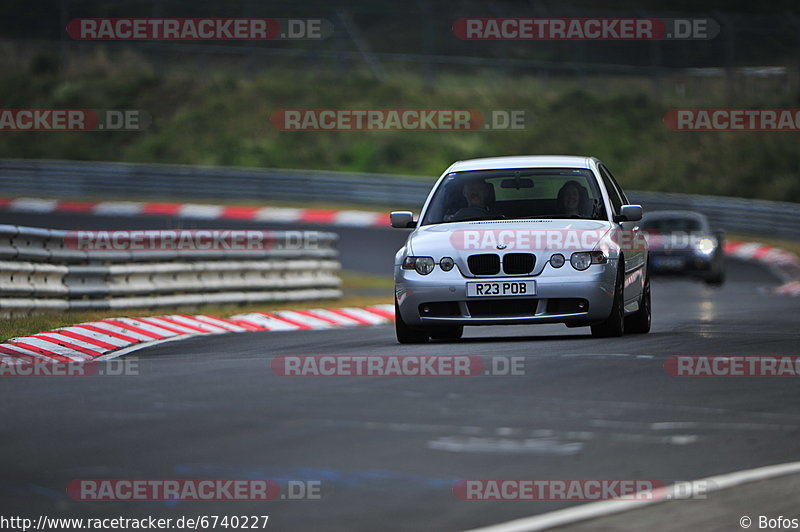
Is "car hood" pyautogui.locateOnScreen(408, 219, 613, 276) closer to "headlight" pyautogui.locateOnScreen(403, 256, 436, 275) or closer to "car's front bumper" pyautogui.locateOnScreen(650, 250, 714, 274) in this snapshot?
"headlight" pyautogui.locateOnScreen(403, 256, 436, 275)

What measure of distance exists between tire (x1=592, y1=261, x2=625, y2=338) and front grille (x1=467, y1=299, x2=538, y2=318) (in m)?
0.72

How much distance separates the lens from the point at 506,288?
1176 cm

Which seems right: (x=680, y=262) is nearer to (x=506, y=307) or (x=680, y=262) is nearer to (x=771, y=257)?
(x=771, y=257)

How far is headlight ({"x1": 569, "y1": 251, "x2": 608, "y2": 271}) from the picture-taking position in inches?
467

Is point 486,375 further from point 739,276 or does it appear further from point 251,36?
point 251,36

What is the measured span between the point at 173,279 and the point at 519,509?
12940mm

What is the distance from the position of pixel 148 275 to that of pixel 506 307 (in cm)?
704

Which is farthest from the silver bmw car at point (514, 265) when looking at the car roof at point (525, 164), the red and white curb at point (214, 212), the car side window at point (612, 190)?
the red and white curb at point (214, 212)

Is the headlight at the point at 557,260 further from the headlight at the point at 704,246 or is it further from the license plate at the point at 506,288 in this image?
the headlight at the point at 704,246

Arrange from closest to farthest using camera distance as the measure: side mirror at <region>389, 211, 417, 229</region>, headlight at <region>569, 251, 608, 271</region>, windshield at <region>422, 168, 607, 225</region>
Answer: headlight at <region>569, 251, 608, 271</region>
side mirror at <region>389, 211, 417, 229</region>
windshield at <region>422, 168, 607, 225</region>

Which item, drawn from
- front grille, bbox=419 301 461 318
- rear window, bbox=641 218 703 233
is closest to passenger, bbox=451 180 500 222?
Result: front grille, bbox=419 301 461 318

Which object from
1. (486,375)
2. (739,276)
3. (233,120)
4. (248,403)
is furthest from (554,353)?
(233,120)

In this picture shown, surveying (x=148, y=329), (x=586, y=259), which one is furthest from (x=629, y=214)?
(x=148, y=329)

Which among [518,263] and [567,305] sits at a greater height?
[518,263]
